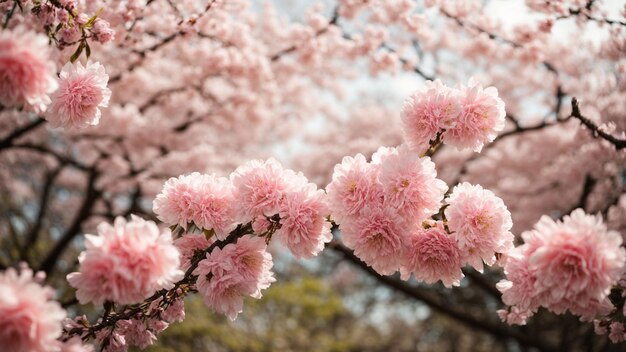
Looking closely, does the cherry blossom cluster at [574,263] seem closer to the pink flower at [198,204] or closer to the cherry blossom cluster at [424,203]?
the cherry blossom cluster at [424,203]

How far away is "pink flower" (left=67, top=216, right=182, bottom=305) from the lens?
1435 mm

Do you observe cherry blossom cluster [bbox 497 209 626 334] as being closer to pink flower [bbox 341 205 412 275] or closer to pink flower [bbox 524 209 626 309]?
pink flower [bbox 524 209 626 309]

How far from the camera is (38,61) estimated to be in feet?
4.83

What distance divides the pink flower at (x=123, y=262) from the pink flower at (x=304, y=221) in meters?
0.45

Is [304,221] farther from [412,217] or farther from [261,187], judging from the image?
[412,217]

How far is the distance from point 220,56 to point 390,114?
547cm

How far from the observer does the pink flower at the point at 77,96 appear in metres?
1.86

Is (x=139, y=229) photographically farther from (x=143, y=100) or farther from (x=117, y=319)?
(x=143, y=100)

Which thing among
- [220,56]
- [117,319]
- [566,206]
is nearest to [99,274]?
[117,319]

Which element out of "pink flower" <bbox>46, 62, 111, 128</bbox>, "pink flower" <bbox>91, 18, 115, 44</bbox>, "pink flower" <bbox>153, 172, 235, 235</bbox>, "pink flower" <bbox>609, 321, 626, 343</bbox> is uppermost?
"pink flower" <bbox>91, 18, 115, 44</bbox>

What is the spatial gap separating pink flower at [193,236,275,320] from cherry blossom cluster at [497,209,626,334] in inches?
37.2

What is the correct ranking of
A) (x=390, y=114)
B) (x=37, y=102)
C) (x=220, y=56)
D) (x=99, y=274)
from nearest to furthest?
(x=99, y=274) → (x=37, y=102) → (x=220, y=56) → (x=390, y=114)

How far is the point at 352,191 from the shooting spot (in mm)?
1810

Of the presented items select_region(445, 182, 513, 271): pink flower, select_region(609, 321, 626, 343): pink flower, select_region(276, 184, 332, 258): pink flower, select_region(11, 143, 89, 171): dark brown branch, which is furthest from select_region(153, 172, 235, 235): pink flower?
select_region(11, 143, 89, 171): dark brown branch
